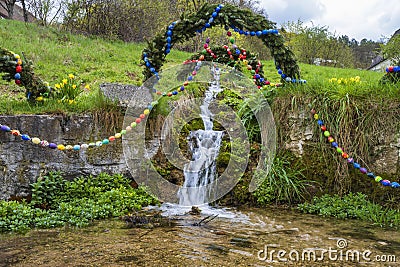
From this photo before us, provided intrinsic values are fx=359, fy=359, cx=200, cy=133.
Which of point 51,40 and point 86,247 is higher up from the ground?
point 51,40

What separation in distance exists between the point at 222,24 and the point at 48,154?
128 inches

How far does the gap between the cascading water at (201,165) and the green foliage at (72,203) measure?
0.54m

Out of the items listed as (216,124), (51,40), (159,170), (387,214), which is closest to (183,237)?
(159,170)

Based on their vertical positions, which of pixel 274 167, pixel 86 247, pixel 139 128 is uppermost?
pixel 139 128

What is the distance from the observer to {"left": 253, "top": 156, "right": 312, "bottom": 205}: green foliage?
194 inches

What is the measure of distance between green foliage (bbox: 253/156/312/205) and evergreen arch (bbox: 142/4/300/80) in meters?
1.63

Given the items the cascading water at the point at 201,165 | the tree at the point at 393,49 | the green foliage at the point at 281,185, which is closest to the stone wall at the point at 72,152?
the green foliage at the point at 281,185

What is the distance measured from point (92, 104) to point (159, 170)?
54.0 inches

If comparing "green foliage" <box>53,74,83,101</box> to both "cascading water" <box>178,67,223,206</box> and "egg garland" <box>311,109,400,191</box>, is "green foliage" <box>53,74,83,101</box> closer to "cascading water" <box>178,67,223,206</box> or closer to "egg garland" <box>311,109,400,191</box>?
"cascading water" <box>178,67,223,206</box>

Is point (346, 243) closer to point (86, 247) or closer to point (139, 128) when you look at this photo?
point (86, 247)

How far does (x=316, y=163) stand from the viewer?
200 inches

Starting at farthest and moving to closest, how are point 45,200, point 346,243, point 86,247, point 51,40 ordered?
point 51,40 < point 45,200 < point 346,243 < point 86,247

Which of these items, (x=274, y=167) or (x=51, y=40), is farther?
(x=51, y=40)

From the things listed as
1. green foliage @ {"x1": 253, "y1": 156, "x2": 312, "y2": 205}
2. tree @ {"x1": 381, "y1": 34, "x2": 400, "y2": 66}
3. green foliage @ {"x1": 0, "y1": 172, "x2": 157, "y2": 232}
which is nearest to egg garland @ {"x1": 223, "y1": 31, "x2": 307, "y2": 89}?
green foliage @ {"x1": 253, "y1": 156, "x2": 312, "y2": 205}
